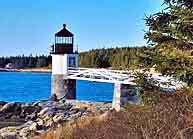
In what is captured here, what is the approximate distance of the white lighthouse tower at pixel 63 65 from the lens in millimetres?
33219

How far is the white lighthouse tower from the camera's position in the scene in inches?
1308

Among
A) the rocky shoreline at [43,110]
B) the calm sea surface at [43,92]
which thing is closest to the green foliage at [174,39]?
the rocky shoreline at [43,110]

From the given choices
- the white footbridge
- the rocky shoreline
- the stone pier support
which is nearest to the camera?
the rocky shoreline

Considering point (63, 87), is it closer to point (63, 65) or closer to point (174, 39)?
point (63, 65)

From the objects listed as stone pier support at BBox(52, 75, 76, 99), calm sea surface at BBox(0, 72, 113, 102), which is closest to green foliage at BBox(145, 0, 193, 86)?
stone pier support at BBox(52, 75, 76, 99)

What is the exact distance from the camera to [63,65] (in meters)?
33.9

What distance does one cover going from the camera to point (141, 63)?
9.57m

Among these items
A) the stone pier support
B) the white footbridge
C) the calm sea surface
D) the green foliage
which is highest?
the green foliage

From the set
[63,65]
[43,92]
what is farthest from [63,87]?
[43,92]

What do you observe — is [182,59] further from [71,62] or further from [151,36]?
[71,62]

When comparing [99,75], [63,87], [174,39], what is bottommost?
[63,87]

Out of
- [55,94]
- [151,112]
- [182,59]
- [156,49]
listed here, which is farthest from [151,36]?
Result: [55,94]

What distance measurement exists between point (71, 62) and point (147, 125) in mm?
28403

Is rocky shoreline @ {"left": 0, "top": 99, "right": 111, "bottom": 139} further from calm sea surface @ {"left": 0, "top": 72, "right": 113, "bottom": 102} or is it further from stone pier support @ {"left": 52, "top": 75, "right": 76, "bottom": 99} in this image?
calm sea surface @ {"left": 0, "top": 72, "right": 113, "bottom": 102}
